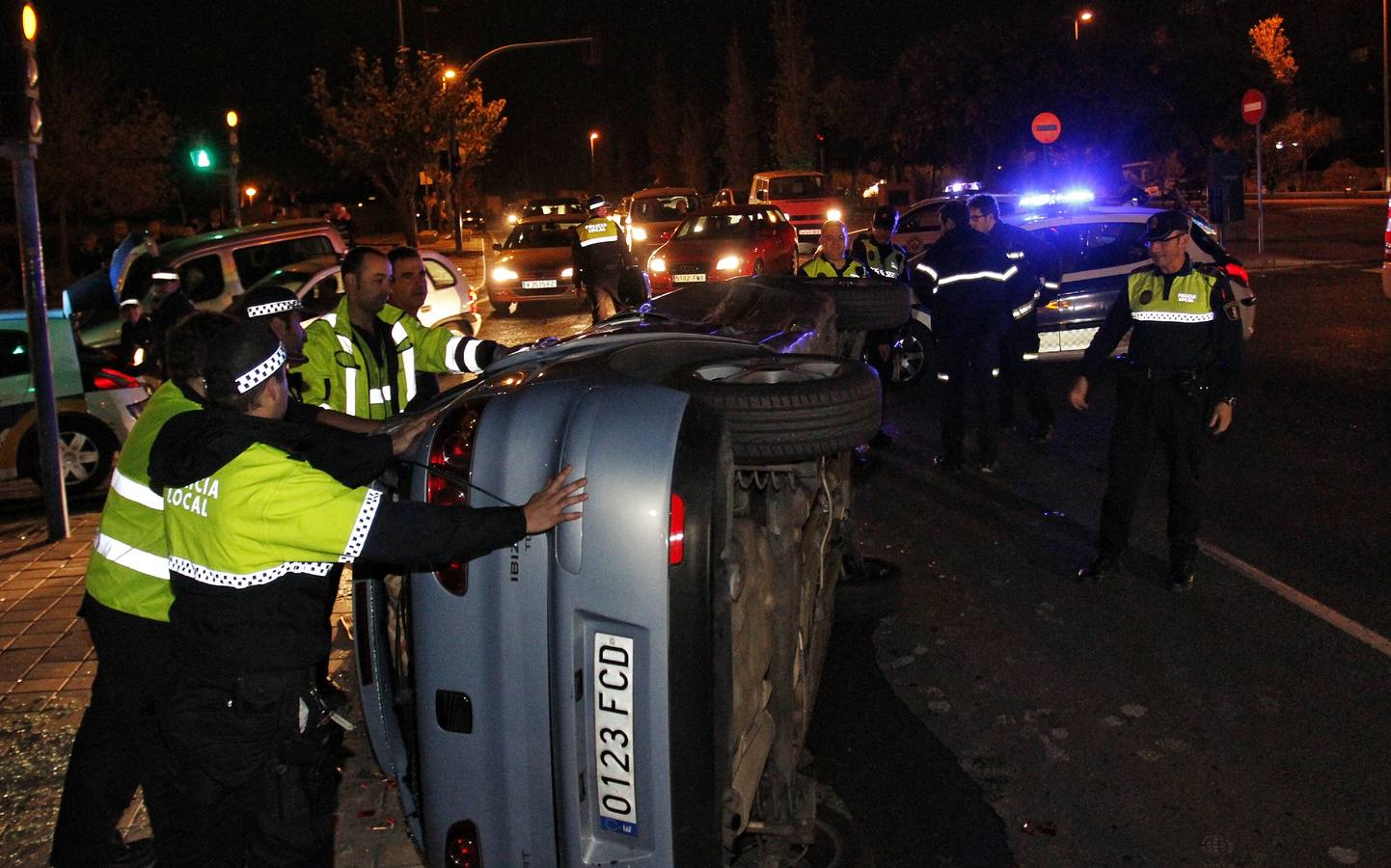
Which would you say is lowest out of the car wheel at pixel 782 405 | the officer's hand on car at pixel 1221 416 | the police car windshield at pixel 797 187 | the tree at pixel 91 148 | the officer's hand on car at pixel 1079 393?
the officer's hand on car at pixel 1221 416

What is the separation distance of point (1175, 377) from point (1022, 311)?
3.24 metres

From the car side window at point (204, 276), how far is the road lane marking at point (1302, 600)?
442 inches

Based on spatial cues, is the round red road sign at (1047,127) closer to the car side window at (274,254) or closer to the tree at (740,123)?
the car side window at (274,254)

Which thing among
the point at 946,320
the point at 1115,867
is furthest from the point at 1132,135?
the point at 1115,867

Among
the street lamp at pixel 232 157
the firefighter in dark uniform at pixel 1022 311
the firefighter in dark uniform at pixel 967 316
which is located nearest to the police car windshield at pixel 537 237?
the street lamp at pixel 232 157

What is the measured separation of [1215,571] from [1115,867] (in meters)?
3.20

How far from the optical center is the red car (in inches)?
795

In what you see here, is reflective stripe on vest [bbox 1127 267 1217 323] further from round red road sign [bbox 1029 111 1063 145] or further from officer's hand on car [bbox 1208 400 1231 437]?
round red road sign [bbox 1029 111 1063 145]

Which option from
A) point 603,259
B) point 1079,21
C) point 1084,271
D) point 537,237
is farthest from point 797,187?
point 1084,271

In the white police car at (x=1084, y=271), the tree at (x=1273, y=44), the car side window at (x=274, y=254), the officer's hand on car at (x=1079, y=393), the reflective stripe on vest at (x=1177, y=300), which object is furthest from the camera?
the tree at (x=1273, y=44)

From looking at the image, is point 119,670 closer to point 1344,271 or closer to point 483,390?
point 483,390

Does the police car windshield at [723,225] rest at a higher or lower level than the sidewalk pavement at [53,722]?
higher

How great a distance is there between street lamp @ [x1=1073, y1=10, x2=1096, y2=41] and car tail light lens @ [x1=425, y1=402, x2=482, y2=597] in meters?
39.1

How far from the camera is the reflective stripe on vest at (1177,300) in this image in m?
6.56
